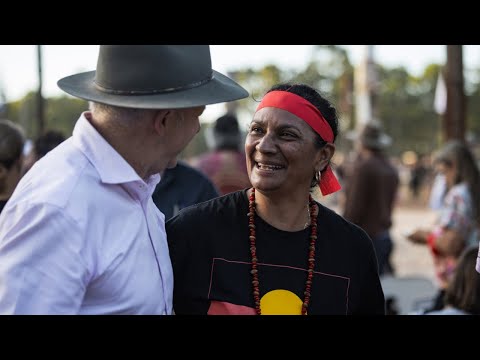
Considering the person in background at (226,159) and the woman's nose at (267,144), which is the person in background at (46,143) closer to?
the person in background at (226,159)

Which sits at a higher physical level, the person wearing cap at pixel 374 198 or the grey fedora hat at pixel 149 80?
the grey fedora hat at pixel 149 80

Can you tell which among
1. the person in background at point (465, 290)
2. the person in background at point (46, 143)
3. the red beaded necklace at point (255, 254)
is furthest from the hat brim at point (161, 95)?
the person in background at point (46, 143)

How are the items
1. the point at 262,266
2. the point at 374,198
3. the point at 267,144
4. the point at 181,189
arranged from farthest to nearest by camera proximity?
1. the point at 374,198
2. the point at 181,189
3. the point at 267,144
4. the point at 262,266

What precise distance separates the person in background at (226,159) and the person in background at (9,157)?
162 centimetres

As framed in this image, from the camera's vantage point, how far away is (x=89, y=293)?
6.40 ft

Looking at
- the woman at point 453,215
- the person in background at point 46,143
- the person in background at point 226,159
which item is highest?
the person in background at point 46,143

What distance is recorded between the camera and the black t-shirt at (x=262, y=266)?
8.08ft

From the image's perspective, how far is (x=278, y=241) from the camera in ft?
8.58

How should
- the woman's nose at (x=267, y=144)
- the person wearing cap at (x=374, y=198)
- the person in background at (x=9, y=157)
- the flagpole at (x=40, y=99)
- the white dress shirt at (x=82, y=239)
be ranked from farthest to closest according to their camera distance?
1. the flagpole at (x=40, y=99)
2. the person wearing cap at (x=374, y=198)
3. the person in background at (x=9, y=157)
4. the woman's nose at (x=267, y=144)
5. the white dress shirt at (x=82, y=239)

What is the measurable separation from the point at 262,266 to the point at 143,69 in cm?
88

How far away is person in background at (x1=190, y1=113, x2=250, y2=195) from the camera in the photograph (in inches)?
202

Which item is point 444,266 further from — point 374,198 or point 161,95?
point 161,95

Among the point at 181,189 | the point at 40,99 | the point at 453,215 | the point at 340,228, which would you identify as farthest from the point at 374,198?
the point at 40,99
